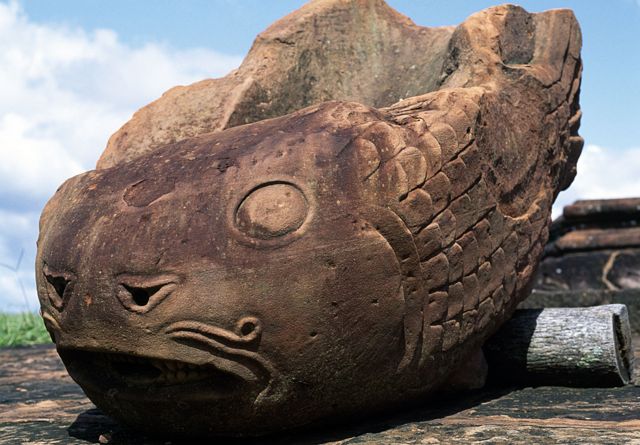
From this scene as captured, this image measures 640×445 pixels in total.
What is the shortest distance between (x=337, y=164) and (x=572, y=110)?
5.88 ft

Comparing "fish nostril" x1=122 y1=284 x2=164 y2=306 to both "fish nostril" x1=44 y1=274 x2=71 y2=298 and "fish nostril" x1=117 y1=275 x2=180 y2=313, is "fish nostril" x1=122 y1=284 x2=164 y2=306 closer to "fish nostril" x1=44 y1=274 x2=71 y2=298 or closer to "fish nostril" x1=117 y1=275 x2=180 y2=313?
"fish nostril" x1=117 y1=275 x2=180 y2=313

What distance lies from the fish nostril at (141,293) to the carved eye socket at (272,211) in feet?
0.95

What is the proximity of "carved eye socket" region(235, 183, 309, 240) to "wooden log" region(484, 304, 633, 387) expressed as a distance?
1.41 m

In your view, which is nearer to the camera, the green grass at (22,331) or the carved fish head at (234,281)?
the carved fish head at (234,281)

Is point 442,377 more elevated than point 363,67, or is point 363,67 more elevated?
point 363,67

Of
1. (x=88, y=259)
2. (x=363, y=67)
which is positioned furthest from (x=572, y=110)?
(x=88, y=259)

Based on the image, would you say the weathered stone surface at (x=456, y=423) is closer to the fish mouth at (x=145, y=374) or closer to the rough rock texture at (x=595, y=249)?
the fish mouth at (x=145, y=374)

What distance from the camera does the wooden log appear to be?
10.9ft

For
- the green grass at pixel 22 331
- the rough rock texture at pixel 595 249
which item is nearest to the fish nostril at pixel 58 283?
the green grass at pixel 22 331

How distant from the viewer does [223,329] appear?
Result: 7.62 ft

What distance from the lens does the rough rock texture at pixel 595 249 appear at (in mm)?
7180

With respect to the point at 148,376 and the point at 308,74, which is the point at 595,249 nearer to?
the point at 308,74

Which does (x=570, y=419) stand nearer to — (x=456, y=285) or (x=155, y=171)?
(x=456, y=285)

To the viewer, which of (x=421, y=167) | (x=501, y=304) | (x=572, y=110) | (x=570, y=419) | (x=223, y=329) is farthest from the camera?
(x=572, y=110)
